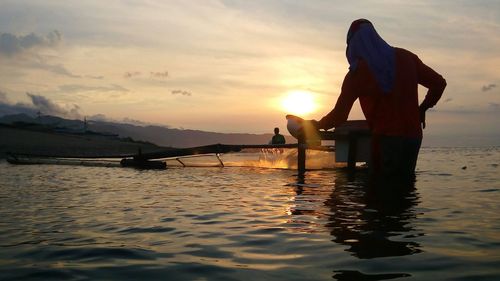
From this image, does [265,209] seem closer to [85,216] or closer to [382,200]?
[382,200]

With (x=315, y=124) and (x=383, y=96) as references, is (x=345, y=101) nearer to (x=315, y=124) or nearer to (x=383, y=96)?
(x=383, y=96)

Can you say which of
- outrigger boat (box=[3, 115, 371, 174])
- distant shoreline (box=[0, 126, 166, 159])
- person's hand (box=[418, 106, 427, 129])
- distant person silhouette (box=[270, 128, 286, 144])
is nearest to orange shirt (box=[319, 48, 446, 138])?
person's hand (box=[418, 106, 427, 129])

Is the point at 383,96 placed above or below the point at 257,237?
above

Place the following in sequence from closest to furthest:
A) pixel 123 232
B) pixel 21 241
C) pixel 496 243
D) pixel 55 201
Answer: pixel 496 243, pixel 21 241, pixel 123 232, pixel 55 201

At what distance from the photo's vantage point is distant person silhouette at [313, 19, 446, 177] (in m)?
6.64

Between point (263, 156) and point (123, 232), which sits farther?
point (263, 156)

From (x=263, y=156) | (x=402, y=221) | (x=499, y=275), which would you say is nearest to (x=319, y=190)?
(x=402, y=221)

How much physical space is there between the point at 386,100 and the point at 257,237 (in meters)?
3.27

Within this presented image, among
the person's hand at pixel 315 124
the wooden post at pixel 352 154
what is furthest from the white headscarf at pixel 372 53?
the wooden post at pixel 352 154

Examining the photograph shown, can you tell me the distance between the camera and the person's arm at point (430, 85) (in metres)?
7.37

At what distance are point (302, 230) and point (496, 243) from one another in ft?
6.08

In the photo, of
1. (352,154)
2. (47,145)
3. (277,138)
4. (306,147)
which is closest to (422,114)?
(352,154)

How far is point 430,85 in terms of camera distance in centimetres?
754

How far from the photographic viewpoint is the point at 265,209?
6.67m
